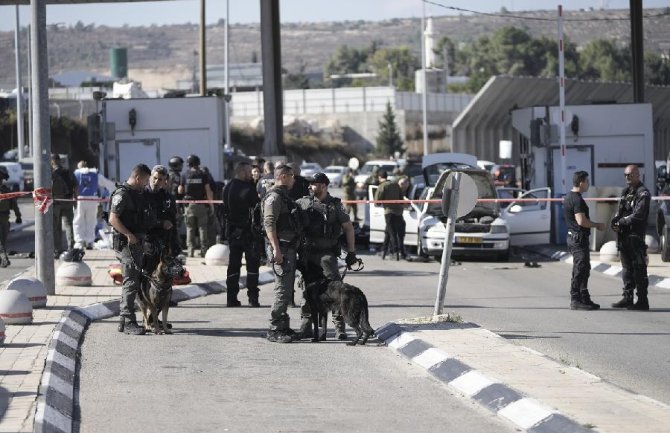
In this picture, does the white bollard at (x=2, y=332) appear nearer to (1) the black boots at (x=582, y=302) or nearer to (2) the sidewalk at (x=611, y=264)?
(1) the black boots at (x=582, y=302)

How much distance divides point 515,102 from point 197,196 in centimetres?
3045

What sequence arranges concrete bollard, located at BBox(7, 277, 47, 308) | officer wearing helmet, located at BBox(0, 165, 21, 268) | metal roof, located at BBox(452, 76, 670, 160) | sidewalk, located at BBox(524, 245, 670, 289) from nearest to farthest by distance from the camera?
1. concrete bollard, located at BBox(7, 277, 47, 308)
2. sidewalk, located at BBox(524, 245, 670, 289)
3. officer wearing helmet, located at BBox(0, 165, 21, 268)
4. metal roof, located at BBox(452, 76, 670, 160)

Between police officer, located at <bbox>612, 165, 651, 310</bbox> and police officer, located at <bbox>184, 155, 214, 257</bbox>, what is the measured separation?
948 cm

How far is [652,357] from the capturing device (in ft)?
41.8

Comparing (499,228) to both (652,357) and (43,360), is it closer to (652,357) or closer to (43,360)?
(652,357)

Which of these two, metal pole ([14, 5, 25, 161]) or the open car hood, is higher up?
metal pole ([14, 5, 25, 161])

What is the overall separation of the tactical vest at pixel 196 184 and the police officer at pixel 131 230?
10.5 meters

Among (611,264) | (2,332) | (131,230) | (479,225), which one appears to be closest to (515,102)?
(479,225)

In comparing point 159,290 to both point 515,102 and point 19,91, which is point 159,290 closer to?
point 515,102

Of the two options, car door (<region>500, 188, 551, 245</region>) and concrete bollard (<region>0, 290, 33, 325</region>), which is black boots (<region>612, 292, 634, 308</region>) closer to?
concrete bollard (<region>0, 290, 33, 325</region>)

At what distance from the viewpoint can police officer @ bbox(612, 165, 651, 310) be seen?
686 inches

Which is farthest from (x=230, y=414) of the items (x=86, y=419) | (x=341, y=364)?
(x=341, y=364)

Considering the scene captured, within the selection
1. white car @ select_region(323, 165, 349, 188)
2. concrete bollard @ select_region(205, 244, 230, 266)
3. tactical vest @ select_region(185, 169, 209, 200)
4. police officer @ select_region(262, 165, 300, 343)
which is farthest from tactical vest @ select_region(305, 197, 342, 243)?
white car @ select_region(323, 165, 349, 188)

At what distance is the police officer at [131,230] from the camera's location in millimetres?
14422
